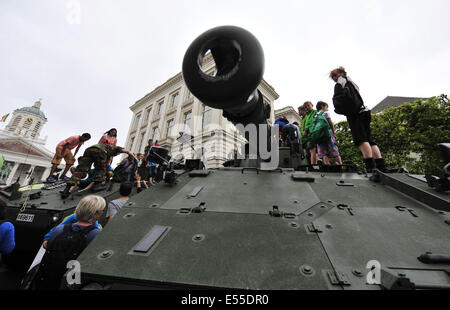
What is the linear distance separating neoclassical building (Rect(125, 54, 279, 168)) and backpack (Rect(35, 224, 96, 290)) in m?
10.3

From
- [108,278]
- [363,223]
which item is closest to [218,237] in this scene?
[108,278]

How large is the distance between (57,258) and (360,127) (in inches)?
154

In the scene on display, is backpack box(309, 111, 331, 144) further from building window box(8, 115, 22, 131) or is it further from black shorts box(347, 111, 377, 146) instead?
building window box(8, 115, 22, 131)

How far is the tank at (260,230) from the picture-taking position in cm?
91

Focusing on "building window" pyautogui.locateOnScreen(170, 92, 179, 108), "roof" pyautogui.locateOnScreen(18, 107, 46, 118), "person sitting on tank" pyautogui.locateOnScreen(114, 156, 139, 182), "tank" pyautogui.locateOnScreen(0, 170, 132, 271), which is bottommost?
"tank" pyautogui.locateOnScreen(0, 170, 132, 271)

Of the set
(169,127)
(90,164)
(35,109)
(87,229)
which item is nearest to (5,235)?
(87,229)

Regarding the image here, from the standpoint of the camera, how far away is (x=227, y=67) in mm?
1781

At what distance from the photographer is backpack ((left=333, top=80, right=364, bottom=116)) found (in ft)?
9.68

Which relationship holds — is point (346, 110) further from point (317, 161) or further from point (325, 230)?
point (325, 230)

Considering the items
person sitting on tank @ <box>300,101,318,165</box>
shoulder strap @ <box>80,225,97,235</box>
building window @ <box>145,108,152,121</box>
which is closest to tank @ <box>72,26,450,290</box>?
shoulder strap @ <box>80,225,97,235</box>

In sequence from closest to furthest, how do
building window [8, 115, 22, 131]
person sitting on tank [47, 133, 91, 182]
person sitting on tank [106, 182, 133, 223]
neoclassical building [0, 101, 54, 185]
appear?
1. person sitting on tank [106, 182, 133, 223]
2. person sitting on tank [47, 133, 91, 182]
3. neoclassical building [0, 101, 54, 185]
4. building window [8, 115, 22, 131]

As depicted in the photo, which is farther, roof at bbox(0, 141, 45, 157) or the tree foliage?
roof at bbox(0, 141, 45, 157)

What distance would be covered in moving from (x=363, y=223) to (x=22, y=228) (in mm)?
4513

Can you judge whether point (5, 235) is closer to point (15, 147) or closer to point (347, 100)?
point (347, 100)
